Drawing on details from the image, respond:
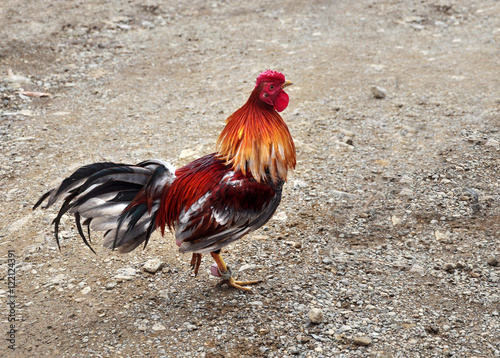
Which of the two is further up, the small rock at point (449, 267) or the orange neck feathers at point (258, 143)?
the orange neck feathers at point (258, 143)

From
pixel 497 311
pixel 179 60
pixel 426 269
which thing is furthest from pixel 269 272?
pixel 179 60

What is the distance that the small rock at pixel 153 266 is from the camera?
4438 mm

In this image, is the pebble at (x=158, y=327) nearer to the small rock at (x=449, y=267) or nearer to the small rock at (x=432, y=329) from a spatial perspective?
the small rock at (x=432, y=329)

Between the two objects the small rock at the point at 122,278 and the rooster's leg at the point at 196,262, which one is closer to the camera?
the rooster's leg at the point at 196,262

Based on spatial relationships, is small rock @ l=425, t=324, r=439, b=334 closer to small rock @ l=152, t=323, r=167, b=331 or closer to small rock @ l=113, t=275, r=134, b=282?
small rock @ l=152, t=323, r=167, b=331

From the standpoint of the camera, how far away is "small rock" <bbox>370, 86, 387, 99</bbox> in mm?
7500

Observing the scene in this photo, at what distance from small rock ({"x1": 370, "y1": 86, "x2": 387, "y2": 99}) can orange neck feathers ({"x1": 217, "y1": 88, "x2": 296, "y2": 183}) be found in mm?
3967

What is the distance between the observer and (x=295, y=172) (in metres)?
5.95

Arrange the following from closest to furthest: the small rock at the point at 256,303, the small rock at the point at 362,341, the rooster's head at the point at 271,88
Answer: the small rock at the point at 362,341 → the rooster's head at the point at 271,88 → the small rock at the point at 256,303

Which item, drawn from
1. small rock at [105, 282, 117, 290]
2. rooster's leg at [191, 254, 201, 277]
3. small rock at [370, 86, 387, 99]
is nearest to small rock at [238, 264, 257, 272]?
rooster's leg at [191, 254, 201, 277]

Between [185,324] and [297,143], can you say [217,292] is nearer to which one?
[185,324]

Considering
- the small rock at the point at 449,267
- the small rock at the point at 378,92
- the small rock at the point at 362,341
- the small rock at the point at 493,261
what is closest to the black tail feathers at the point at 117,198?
the small rock at the point at 362,341

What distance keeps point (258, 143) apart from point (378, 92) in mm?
A: 4270

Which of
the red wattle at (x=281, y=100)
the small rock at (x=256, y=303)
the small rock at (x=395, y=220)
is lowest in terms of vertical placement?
the small rock at (x=256, y=303)
